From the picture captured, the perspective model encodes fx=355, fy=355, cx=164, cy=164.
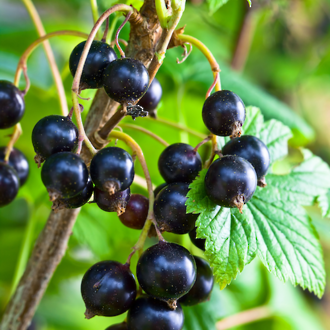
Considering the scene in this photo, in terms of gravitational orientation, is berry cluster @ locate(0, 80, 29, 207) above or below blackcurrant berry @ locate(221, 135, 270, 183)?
below

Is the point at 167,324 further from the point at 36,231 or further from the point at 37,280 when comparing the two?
the point at 36,231

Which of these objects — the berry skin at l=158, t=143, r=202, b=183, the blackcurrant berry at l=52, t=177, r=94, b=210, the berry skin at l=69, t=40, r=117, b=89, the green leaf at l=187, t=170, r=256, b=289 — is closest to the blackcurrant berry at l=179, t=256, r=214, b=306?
the green leaf at l=187, t=170, r=256, b=289

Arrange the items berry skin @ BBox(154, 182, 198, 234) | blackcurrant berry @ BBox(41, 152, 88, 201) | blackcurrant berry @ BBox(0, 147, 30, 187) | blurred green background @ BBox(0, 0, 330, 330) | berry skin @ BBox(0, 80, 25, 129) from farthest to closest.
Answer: blurred green background @ BBox(0, 0, 330, 330), blackcurrant berry @ BBox(0, 147, 30, 187), berry skin @ BBox(0, 80, 25, 129), berry skin @ BBox(154, 182, 198, 234), blackcurrant berry @ BBox(41, 152, 88, 201)

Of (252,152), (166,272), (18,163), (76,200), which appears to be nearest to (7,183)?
(18,163)

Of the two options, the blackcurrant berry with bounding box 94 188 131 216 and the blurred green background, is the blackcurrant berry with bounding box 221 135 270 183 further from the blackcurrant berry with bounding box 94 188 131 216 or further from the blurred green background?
the blurred green background

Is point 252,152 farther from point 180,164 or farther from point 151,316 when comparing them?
point 151,316

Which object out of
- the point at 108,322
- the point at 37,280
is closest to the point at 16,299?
the point at 37,280
